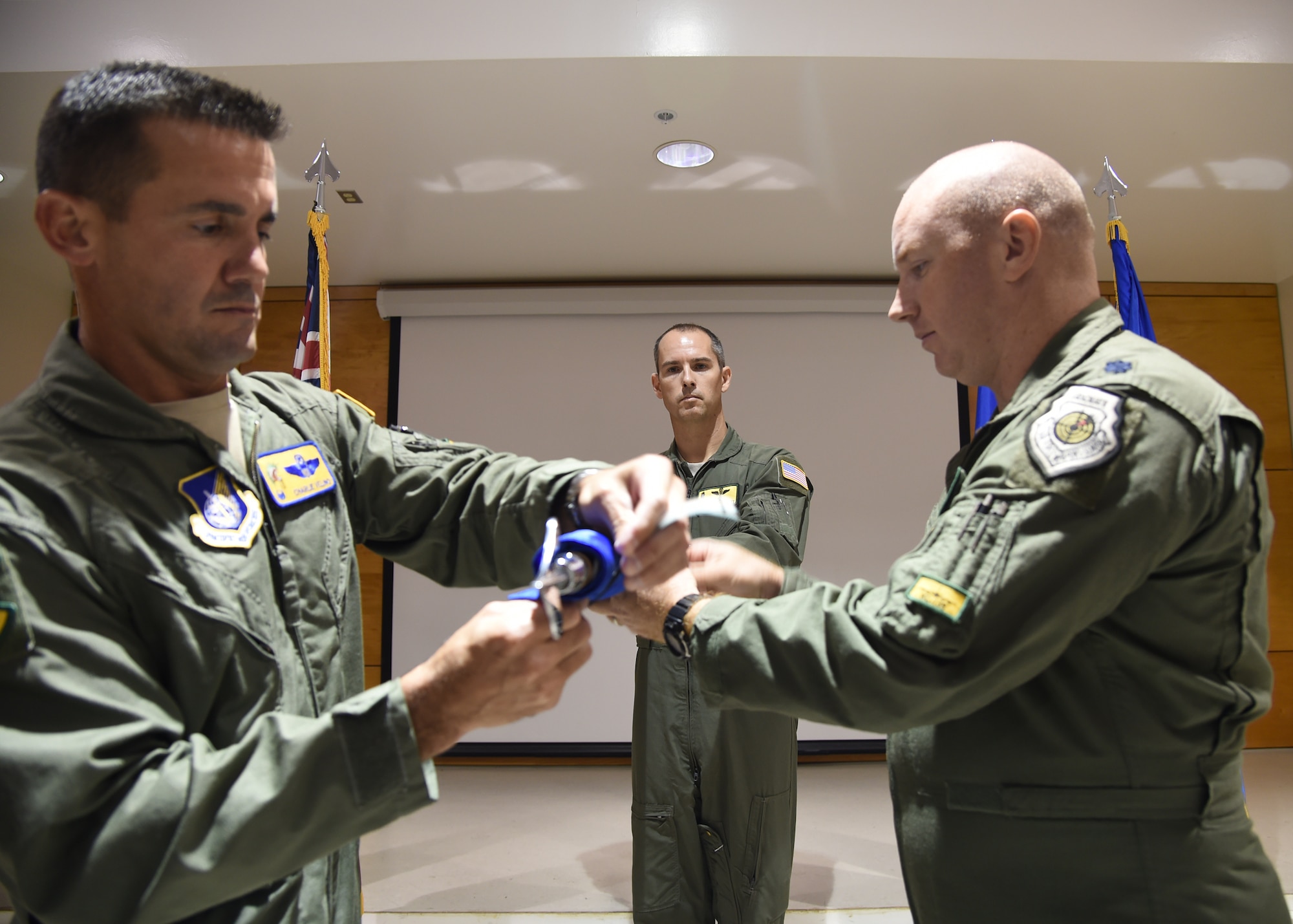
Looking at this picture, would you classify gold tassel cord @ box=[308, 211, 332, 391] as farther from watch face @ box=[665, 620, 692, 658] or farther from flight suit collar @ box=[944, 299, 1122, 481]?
flight suit collar @ box=[944, 299, 1122, 481]

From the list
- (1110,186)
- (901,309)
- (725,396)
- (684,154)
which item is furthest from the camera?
(725,396)

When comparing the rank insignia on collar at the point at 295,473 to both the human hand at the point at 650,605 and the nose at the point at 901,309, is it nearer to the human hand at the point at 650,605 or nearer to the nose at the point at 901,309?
the human hand at the point at 650,605

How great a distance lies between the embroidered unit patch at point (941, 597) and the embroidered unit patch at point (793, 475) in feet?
6.45

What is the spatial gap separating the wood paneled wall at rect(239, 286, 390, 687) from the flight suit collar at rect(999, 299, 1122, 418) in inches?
196

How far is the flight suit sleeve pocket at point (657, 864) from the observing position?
107 inches

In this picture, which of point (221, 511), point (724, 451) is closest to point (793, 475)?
point (724, 451)

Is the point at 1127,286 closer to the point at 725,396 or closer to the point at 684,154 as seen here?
the point at 684,154

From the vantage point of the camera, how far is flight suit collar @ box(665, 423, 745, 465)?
10.4 ft

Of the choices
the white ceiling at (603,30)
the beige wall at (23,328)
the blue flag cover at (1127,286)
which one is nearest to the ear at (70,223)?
the white ceiling at (603,30)

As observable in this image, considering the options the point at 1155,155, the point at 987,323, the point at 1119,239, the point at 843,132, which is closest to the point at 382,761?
the point at 987,323

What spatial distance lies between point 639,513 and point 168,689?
1.82 ft

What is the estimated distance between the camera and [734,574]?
1590 mm

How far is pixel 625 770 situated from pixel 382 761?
488 cm

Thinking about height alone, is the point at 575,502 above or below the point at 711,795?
above
